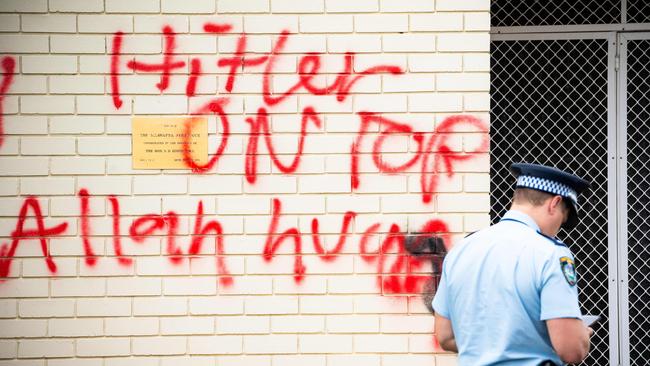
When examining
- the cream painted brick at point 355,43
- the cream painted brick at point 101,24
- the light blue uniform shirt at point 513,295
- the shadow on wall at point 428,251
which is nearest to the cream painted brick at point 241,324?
the shadow on wall at point 428,251

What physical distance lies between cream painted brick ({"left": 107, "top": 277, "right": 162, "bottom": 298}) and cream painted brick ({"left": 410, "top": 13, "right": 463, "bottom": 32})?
2.24 metres

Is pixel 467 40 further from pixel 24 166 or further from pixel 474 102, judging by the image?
pixel 24 166

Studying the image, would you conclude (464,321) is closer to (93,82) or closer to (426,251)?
(426,251)

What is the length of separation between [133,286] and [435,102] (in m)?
2.17

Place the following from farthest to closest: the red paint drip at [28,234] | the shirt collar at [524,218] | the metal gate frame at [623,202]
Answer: the metal gate frame at [623,202]
the red paint drip at [28,234]
the shirt collar at [524,218]

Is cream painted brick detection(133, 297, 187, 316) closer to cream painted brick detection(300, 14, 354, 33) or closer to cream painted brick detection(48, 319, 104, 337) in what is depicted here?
cream painted brick detection(48, 319, 104, 337)

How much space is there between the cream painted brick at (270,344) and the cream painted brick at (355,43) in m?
1.79

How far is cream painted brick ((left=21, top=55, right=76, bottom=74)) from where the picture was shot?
4.01 metres

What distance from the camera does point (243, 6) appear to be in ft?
13.2

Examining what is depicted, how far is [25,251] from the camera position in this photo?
398 cm

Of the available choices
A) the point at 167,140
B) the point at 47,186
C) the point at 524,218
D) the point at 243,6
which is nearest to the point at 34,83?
the point at 47,186

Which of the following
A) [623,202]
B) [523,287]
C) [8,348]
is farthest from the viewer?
[623,202]

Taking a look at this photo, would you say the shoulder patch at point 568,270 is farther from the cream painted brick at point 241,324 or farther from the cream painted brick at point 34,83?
the cream painted brick at point 34,83

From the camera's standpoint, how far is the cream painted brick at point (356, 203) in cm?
401
